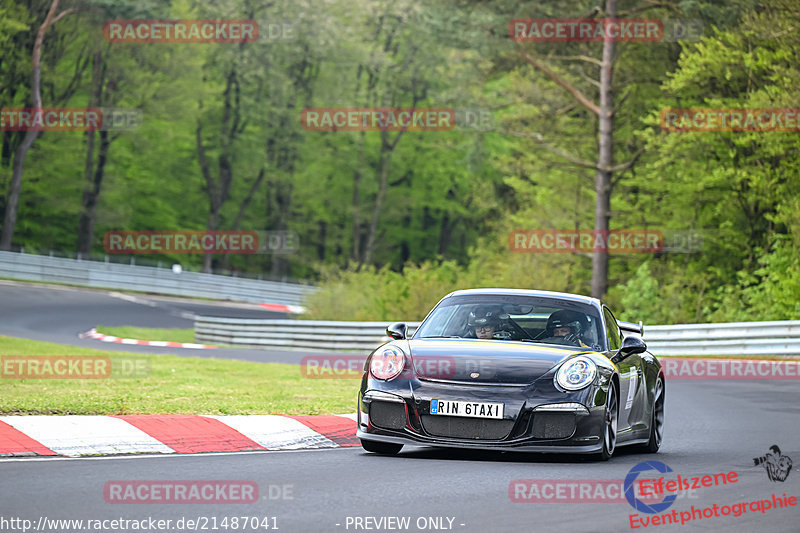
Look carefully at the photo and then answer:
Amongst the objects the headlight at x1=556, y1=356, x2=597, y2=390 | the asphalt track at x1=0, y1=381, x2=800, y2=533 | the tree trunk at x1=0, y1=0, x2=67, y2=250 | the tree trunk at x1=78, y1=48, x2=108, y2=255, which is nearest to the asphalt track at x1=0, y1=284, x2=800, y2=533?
the asphalt track at x1=0, y1=381, x2=800, y2=533

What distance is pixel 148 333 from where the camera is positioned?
36.2 m

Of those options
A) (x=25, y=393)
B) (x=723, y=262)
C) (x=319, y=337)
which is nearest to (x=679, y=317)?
(x=723, y=262)

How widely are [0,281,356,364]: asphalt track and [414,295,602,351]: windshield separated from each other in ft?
51.4

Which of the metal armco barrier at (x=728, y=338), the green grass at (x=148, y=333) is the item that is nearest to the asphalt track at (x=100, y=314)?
the green grass at (x=148, y=333)

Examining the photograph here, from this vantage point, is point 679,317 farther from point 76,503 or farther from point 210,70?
point 210,70

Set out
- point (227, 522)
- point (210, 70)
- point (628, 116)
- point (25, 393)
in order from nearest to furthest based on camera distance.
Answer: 1. point (227, 522)
2. point (25, 393)
3. point (628, 116)
4. point (210, 70)

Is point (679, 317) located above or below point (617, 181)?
below

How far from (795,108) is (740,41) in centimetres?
336

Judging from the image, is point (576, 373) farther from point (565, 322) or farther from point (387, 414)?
point (387, 414)

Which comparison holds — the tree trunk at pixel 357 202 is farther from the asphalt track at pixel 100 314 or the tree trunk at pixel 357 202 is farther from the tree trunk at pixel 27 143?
the tree trunk at pixel 27 143

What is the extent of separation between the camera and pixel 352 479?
822cm

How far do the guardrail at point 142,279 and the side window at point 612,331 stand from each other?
1653 inches

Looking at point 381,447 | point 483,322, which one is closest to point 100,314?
point 483,322

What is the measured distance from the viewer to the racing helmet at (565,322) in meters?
10.5
